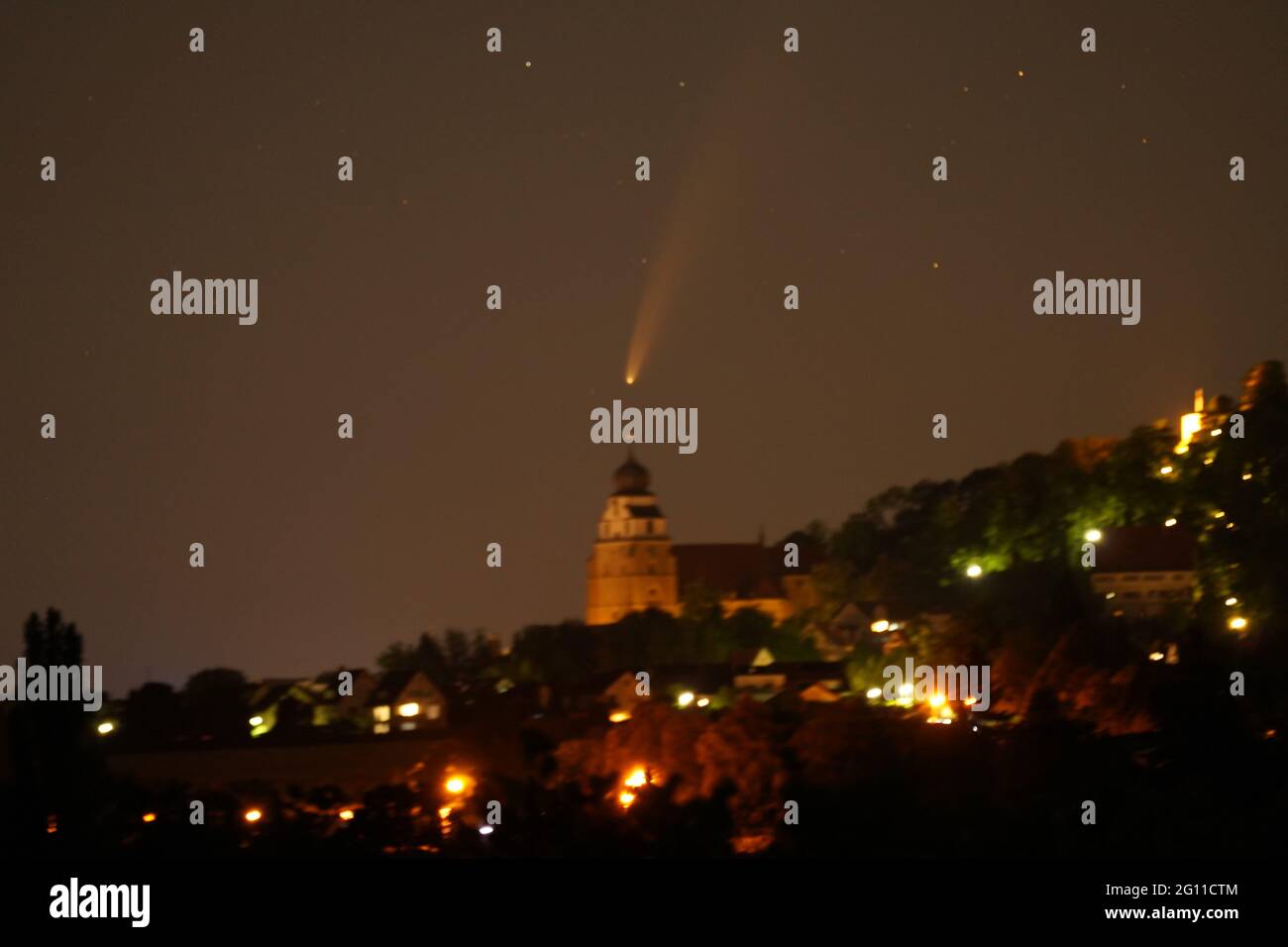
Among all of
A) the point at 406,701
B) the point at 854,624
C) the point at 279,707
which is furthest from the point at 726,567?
the point at 279,707

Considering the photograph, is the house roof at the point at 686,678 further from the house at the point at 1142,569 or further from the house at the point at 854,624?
the house at the point at 1142,569

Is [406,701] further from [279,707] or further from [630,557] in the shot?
[630,557]

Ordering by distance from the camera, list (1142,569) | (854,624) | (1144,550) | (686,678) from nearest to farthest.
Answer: (686,678)
(1142,569)
(1144,550)
(854,624)

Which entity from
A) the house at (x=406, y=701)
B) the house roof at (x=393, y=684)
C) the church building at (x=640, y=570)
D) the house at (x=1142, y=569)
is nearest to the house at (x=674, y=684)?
the house at (x=406, y=701)

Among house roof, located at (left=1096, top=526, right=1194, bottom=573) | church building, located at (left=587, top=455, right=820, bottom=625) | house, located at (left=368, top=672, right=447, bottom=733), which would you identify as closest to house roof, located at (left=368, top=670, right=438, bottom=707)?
house, located at (left=368, top=672, right=447, bottom=733)

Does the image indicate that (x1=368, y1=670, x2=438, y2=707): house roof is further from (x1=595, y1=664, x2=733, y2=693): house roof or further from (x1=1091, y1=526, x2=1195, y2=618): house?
(x1=1091, y1=526, x2=1195, y2=618): house
